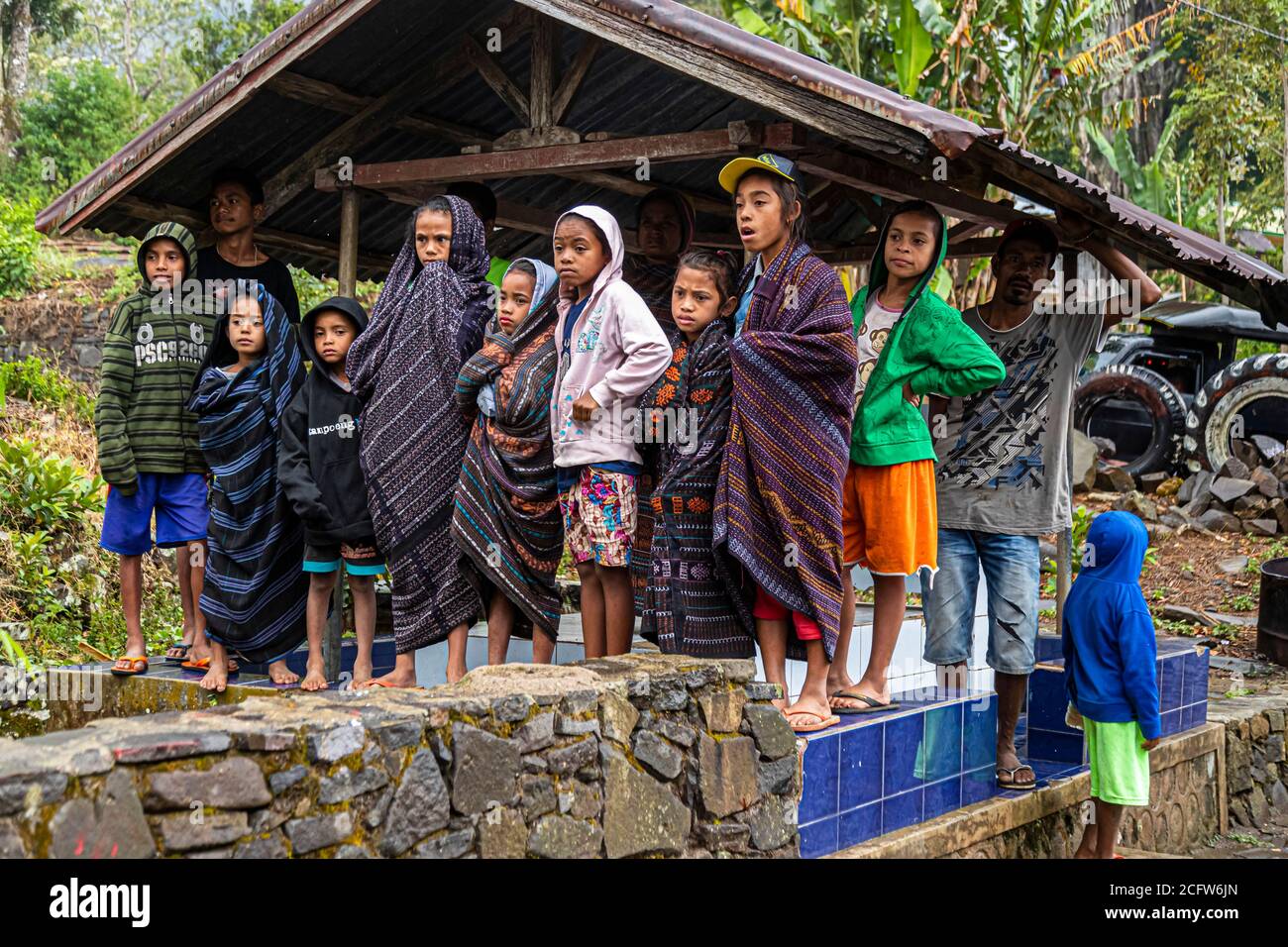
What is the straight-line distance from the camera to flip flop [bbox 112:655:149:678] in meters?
6.40

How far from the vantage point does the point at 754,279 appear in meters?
5.28

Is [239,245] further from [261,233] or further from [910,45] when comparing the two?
[910,45]

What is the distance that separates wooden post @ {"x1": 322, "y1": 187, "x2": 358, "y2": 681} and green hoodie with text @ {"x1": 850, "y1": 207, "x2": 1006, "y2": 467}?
8.96ft

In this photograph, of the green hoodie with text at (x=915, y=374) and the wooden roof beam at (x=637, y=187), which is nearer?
the green hoodie with text at (x=915, y=374)

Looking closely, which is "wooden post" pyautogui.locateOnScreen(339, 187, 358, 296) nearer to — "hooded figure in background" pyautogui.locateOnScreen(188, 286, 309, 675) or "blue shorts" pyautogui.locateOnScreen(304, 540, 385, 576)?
"hooded figure in background" pyautogui.locateOnScreen(188, 286, 309, 675)

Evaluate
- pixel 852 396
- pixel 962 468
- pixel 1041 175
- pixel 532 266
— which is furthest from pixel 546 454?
pixel 1041 175

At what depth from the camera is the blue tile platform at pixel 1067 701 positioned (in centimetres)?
712

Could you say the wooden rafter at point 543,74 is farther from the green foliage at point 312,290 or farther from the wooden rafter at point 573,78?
the green foliage at point 312,290

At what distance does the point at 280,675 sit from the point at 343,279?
2.12 meters

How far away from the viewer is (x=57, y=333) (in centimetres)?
1442

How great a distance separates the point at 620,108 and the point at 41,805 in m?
5.37

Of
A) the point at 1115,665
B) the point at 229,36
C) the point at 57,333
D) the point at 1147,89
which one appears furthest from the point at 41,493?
the point at 1147,89

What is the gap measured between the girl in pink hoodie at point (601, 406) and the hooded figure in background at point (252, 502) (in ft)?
4.96

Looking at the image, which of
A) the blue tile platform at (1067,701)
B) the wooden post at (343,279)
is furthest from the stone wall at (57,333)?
the blue tile platform at (1067,701)
